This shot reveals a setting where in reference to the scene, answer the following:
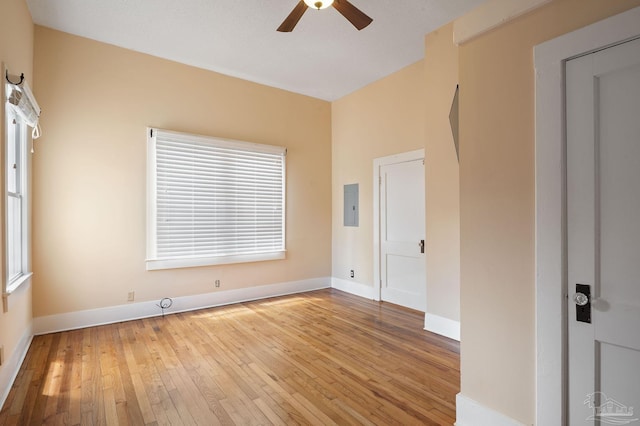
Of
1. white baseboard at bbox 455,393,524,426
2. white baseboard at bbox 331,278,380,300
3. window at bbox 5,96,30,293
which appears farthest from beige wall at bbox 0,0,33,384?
white baseboard at bbox 331,278,380,300

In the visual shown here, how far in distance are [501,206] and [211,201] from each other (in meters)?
3.90

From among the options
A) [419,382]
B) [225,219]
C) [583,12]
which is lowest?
[419,382]

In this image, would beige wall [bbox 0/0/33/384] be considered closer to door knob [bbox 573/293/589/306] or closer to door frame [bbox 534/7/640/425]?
door frame [bbox 534/7/640/425]

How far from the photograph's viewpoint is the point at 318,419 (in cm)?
214

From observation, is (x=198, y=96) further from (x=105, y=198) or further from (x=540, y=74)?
(x=540, y=74)

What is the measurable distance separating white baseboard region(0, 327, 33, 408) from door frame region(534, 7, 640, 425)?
3492 mm

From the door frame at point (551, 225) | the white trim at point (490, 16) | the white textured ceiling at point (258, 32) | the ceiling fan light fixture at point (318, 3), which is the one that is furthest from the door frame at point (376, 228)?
the door frame at point (551, 225)

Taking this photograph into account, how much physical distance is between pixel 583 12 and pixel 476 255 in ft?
4.34

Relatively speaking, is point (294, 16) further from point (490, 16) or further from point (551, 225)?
point (551, 225)

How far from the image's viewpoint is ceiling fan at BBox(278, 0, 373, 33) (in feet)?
8.75

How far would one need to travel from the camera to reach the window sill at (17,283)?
8.56ft

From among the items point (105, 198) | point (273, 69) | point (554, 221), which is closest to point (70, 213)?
point (105, 198)

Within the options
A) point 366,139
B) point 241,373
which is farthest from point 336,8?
point 241,373

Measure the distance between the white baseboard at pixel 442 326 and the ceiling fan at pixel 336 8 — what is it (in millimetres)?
3169
